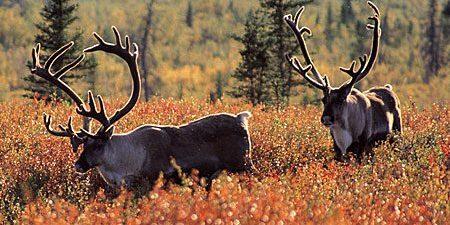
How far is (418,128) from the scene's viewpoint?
13.6m

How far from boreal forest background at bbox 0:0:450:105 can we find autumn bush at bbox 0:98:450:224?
24663 mm

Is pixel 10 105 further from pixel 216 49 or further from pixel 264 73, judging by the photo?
pixel 216 49

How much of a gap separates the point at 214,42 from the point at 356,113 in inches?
1471

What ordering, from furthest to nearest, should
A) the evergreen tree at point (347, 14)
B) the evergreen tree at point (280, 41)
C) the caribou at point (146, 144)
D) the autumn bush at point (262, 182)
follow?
the evergreen tree at point (347, 14)
the evergreen tree at point (280, 41)
the caribou at point (146, 144)
the autumn bush at point (262, 182)

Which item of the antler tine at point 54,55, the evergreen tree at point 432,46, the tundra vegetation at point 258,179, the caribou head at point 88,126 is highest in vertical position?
→ the antler tine at point 54,55

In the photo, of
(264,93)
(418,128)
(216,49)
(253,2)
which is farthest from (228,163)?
(253,2)

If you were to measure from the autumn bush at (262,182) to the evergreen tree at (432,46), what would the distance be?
3253 centimetres

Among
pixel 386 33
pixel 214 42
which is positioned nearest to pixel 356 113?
pixel 214 42

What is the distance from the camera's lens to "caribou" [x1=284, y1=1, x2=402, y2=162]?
11.2 metres

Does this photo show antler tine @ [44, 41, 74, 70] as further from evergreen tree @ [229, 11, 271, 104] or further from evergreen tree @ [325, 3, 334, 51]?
evergreen tree @ [325, 3, 334, 51]

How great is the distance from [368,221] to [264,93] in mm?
18035

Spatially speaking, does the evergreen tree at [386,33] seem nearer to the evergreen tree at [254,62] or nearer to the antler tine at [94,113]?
the evergreen tree at [254,62]

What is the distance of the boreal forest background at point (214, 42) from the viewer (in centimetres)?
4122

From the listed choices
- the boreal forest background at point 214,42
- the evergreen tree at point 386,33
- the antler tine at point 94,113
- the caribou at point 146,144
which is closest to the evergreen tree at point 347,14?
the boreal forest background at point 214,42
